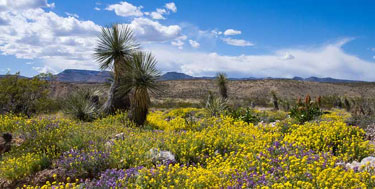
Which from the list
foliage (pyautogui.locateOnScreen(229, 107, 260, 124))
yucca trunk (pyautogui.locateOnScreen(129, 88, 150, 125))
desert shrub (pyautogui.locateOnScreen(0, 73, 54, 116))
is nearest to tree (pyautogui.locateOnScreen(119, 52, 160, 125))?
yucca trunk (pyautogui.locateOnScreen(129, 88, 150, 125))

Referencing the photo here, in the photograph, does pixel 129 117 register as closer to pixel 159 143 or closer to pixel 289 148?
pixel 159 143

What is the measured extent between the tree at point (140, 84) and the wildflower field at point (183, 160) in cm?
209

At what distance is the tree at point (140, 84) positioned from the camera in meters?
12.9

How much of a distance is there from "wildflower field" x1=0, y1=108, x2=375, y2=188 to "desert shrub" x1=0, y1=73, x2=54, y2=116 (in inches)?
309

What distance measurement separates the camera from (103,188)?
574 cm

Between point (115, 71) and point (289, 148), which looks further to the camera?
point (115, 71)

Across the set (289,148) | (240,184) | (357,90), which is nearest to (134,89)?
(289,148)

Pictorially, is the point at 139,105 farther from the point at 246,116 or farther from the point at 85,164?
the point at 85,164

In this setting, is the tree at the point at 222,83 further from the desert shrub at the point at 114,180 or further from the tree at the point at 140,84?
the desert shrub at the point at 114,180

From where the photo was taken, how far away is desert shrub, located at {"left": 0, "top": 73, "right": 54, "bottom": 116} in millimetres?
17828

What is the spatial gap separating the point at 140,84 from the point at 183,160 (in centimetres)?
597

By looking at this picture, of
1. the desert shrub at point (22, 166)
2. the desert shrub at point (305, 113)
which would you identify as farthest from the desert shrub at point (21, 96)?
the desert shrub at point (305, 113)

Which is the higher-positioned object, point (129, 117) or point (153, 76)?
point (153, 76)

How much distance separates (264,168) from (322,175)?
1157 mm
